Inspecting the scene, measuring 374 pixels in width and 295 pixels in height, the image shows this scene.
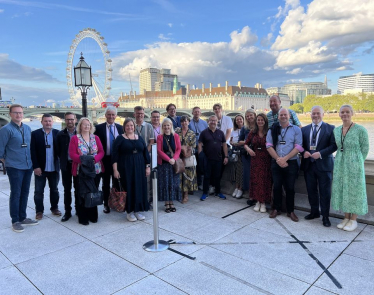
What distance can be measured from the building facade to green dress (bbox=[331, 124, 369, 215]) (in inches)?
3468

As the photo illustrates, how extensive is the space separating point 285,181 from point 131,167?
8.14 ft

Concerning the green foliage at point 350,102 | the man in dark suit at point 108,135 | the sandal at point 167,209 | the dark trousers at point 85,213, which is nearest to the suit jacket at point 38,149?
the man in dark suit at point 108,135

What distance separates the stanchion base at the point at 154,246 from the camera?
11.4ft

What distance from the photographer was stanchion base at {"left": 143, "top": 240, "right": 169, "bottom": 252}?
3.47 m

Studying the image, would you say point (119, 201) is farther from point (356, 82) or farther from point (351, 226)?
point (356, 82)

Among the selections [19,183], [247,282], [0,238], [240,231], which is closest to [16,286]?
[0,238]

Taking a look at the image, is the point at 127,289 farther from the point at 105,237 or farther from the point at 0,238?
the point at 0,238

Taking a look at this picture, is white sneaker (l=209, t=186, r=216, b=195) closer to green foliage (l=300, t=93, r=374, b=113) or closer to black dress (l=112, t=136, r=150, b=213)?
black dress (l=112, t=136, r=150, b=213)

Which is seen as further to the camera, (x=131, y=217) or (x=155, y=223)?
(x=131, y=217)

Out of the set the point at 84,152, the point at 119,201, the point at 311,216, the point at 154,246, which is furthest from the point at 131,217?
the point at 311,216

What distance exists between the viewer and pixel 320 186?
4266 mm

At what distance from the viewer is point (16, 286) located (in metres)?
2.77

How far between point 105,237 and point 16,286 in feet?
4.22

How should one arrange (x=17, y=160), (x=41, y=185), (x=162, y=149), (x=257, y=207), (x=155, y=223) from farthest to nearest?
1. (x=162, y=149)
2. (x=257, y=207)
3. (x=41, y=185)
4. (x=17, y=160)
5. (x=155, y=223)
